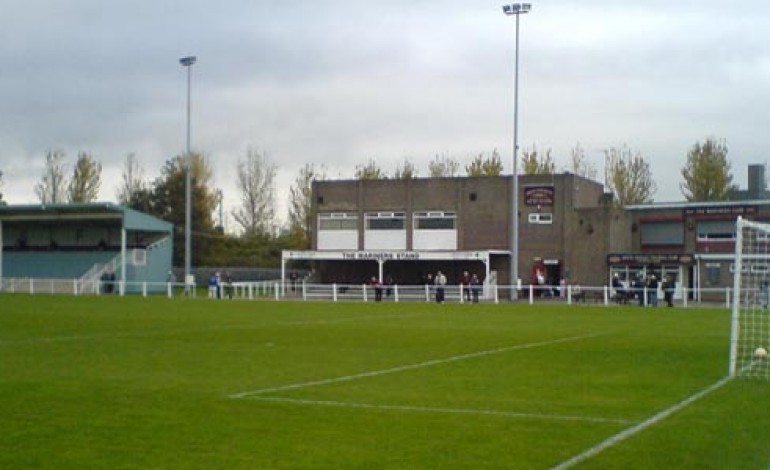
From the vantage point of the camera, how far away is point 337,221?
7344 cm

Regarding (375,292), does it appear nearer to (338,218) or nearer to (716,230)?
(338,218)

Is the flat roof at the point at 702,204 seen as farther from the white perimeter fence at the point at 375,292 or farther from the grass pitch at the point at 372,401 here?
the grass pitch at the point at 372,401

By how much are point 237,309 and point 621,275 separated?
30.5 meters

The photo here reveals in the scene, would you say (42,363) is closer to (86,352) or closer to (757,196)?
(86,352)

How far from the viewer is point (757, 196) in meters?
67.5

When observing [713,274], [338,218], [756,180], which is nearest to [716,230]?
[713,274]

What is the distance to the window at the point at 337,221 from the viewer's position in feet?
239

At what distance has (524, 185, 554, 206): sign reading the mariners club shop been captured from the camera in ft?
218

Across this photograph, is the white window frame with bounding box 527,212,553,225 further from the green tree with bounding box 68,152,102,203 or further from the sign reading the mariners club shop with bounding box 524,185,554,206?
the green tree with bounding box 68,152,102,203

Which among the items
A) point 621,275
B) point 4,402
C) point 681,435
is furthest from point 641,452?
point 621,275

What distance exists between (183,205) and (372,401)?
82.3 meters

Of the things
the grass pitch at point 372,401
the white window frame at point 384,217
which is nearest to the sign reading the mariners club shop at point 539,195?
the white window frame at point 384,217

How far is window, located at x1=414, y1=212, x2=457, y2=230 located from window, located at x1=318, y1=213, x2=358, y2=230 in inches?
189

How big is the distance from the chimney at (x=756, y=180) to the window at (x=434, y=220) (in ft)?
65.7
